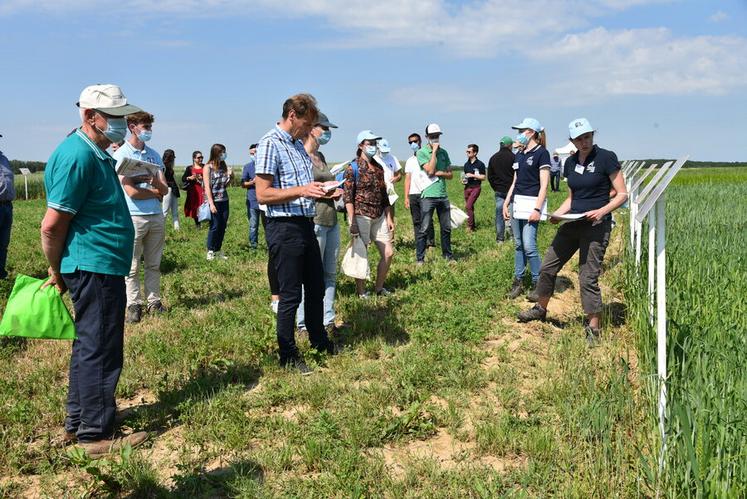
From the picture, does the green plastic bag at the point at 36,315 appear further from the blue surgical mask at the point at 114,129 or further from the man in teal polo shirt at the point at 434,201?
the man in teal polo shirt at the point at 434,201

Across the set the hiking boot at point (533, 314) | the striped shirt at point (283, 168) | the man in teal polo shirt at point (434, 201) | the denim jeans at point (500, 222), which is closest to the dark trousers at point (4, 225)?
the striped shirt at point (283, 168)

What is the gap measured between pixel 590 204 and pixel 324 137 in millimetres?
2787

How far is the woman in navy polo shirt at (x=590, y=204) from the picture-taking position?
589 centimetres

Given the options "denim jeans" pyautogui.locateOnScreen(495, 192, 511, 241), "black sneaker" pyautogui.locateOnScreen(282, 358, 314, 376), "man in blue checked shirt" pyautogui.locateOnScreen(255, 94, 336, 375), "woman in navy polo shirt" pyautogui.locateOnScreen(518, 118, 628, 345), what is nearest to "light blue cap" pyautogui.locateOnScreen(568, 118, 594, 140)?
"woman in navy polo shirt" pyautogui.locateOnScreen(518, 118, 628, 345)

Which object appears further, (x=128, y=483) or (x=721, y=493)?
(x=128, y=483)

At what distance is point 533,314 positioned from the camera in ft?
22.2

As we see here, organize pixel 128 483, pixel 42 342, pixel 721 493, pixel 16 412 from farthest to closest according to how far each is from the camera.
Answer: pixel 42 342 < pixel 16 412 < pixel 128 483 < pixel 721 493

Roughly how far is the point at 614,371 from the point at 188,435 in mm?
2856

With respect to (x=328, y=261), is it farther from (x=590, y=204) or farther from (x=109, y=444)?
(x=109, y=444)

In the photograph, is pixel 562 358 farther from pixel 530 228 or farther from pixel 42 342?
A: pixel 42 342

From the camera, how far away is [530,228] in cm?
760

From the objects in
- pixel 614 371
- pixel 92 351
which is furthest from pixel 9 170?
pixel 614 371

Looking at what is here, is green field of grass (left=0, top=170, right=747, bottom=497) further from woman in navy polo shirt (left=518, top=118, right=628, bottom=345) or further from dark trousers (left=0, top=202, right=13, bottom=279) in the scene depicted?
dark trousers (left=0, top=202, right=13, bottom=279)

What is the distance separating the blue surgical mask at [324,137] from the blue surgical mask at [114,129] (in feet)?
8.53
